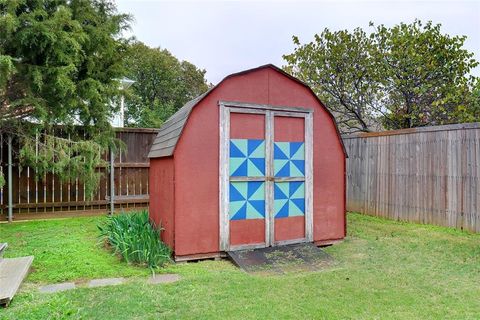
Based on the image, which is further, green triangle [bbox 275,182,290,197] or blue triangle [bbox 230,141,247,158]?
green triangle [bbox 275,182,290,197]

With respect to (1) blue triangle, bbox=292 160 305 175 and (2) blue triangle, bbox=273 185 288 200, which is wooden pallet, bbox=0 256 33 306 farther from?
(1) blue triangle, bbox=292 160 305 175

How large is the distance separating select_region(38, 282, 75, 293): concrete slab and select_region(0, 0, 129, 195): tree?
3504 mm

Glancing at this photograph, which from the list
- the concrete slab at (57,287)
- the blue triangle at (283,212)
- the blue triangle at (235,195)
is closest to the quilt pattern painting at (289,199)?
the blue triangle at (283,212)

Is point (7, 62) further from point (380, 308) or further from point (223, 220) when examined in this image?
point (380, 308)

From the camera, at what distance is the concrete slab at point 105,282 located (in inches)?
142

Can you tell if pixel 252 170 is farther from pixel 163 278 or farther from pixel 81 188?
pixel 81 188

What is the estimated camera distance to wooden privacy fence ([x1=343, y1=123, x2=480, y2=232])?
586 centimetres

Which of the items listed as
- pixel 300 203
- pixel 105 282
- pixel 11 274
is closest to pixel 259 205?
pixel 300 203

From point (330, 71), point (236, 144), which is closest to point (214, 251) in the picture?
point (236, 144)

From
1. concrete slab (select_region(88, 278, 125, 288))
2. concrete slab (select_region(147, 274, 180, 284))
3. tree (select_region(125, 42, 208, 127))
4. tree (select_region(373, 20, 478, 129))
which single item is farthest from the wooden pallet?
tree (select_region(125, 42, 208, 127))

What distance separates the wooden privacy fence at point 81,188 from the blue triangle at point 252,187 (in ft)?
13.2

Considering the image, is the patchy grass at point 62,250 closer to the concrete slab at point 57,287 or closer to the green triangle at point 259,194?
the concrete slab at point 57,287

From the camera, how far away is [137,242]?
4.51 m

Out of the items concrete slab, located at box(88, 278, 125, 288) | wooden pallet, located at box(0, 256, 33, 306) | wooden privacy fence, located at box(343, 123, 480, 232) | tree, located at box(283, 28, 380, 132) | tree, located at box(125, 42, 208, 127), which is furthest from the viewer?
tree, located at box(125, 42, 208, 127)
